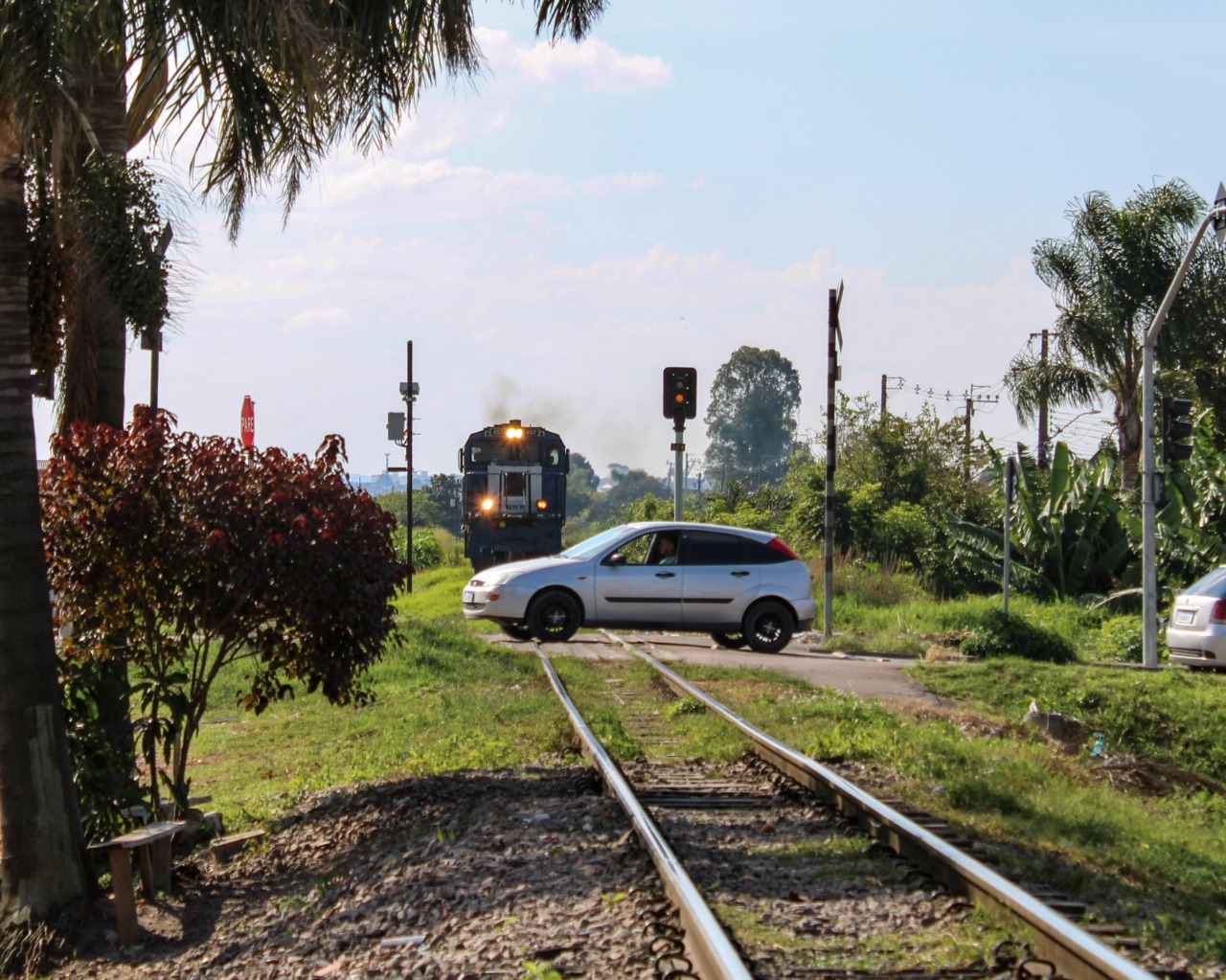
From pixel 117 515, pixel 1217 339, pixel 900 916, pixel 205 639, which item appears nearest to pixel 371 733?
pixel 205 639

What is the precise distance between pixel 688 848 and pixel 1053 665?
11895mm

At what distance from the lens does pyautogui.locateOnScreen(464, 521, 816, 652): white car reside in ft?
57.3

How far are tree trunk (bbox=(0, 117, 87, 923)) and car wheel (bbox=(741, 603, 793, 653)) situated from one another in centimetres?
1169

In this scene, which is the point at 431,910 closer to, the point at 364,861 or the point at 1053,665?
the point at 364,861

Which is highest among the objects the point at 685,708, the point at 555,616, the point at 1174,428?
the point at 1174,428

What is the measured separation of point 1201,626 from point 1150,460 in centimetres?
273

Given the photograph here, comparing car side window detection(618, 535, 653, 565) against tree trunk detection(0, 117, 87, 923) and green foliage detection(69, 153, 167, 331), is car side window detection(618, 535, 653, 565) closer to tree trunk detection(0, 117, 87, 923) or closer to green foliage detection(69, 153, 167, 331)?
green foliage detection(69, 153, 167, 331)

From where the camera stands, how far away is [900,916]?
5516 mm

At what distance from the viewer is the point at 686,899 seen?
17.4 ft

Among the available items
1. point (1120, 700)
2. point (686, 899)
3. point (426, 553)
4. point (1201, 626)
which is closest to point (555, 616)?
point (1120, 700)

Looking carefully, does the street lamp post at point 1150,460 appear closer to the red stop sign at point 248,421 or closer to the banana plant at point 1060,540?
the banana plant at point 1060,540

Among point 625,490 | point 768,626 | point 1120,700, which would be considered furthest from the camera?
point 625,490

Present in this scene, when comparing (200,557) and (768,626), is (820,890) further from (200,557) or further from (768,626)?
(768,626)

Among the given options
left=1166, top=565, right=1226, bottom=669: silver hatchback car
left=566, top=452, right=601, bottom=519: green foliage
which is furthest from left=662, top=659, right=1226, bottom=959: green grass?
left=566, top=452, right=601, bottom=519: green foliage
